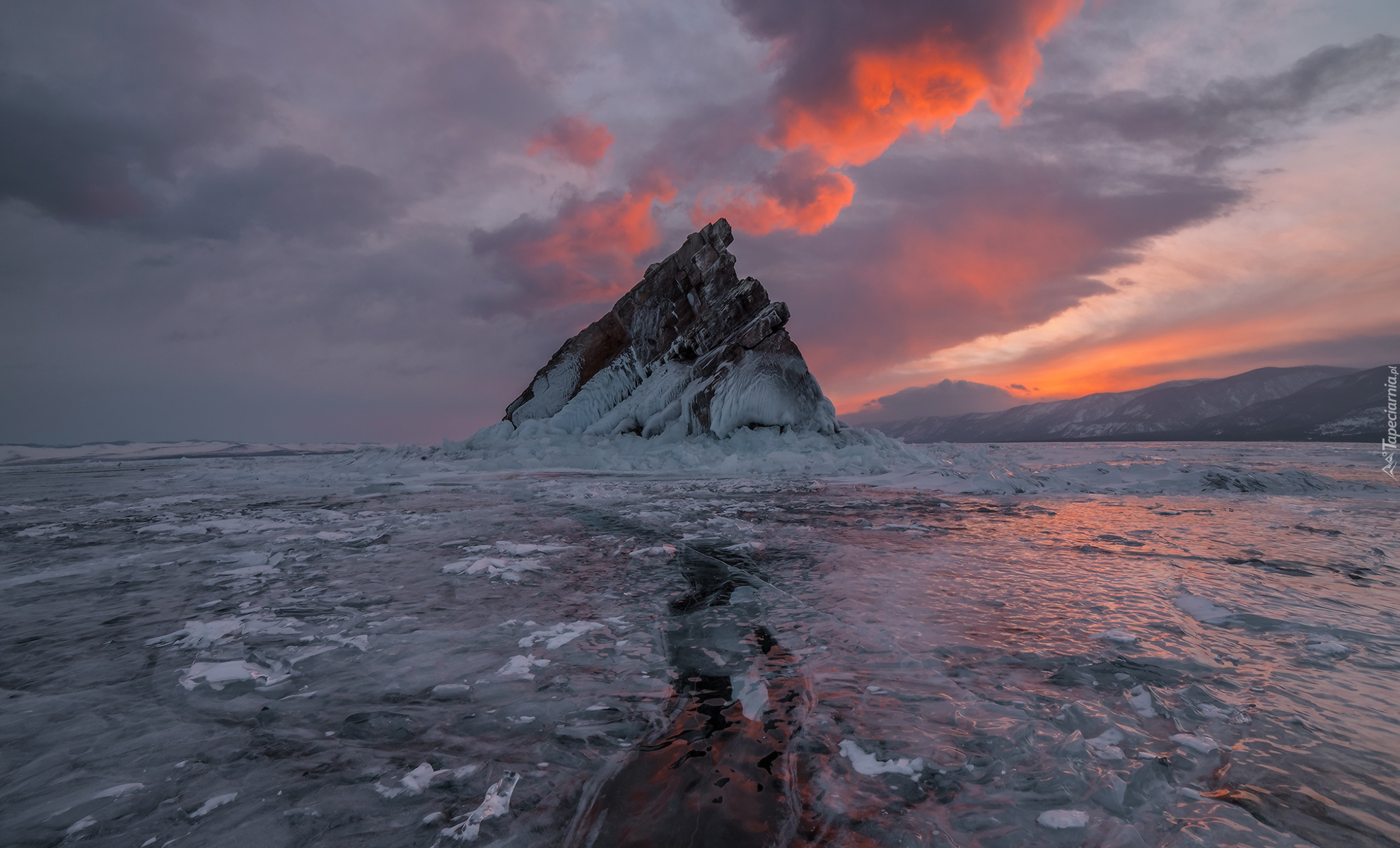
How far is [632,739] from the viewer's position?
63.4 inches

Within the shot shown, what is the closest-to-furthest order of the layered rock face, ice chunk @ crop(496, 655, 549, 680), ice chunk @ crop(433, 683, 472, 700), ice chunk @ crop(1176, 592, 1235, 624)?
ice chunk @ crop(433, 683, 472, 700) → ice chunk @ crop(496, 655, 549, 680) → ice chunk @ crop(1176, 592, 1235, 624) → the layered rock face

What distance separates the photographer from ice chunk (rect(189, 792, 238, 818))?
1246 millimetres

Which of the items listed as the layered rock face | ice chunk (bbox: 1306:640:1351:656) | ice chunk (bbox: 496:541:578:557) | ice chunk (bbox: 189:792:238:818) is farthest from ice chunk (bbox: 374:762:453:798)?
the layered rock face

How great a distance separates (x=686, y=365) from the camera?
17641 millimetres

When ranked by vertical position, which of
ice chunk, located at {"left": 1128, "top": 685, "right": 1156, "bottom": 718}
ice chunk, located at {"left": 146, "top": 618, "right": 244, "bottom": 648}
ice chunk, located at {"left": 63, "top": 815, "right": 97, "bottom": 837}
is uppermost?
ice chunk, located at {"left": 146, "top": 618, "right": 244, "bottom": 648}

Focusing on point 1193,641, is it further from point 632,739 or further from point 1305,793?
point 632,739

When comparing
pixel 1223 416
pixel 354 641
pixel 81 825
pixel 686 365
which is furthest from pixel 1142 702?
pixel 1223 416

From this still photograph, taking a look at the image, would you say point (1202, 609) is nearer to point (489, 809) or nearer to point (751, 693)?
point (751, 693)

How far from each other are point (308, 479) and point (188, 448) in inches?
1940

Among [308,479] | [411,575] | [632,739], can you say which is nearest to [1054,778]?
[632,739]

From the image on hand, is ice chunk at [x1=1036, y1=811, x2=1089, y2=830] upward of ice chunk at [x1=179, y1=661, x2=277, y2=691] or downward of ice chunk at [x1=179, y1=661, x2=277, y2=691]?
downward

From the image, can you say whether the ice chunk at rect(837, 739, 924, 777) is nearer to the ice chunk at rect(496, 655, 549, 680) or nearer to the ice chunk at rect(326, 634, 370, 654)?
the ice chunk at rect(496, 655, 549, 680)

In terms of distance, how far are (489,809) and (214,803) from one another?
678 millimetres

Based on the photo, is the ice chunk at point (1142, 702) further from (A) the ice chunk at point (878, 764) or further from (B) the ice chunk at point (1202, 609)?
(B) the ice chunk at point (1202, 609)
